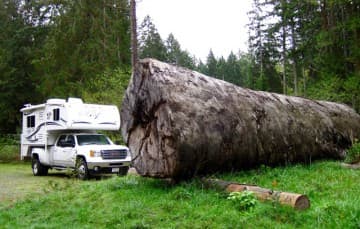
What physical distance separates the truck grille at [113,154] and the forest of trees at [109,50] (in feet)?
20.8

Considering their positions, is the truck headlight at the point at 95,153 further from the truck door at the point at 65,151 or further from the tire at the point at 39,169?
the tire at the point at 39,169

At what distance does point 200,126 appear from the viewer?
7129 mm

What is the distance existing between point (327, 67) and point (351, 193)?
18809 mm

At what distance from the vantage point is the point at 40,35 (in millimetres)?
36188

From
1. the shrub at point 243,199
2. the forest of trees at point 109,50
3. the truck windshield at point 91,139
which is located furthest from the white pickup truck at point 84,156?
the shrub at point 243,199

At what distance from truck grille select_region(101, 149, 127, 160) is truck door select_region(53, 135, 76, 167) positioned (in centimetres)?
137

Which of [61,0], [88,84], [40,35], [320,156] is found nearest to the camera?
[320,156]

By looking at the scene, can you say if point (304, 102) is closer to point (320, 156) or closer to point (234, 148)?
point (320, 156)

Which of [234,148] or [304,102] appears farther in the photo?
[304,102]

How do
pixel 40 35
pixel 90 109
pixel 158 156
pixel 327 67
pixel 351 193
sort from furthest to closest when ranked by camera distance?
pixel 40 35
pixel 327 67
pixel 90 109
pixel 158 156
pixel 351 193

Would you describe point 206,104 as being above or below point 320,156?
above

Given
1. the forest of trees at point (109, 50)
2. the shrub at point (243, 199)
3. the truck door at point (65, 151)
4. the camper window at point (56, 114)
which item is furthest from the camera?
the forest of trees at point (109, 50)

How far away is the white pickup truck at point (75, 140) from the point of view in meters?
13.8

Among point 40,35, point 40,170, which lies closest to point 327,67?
point 40,170
